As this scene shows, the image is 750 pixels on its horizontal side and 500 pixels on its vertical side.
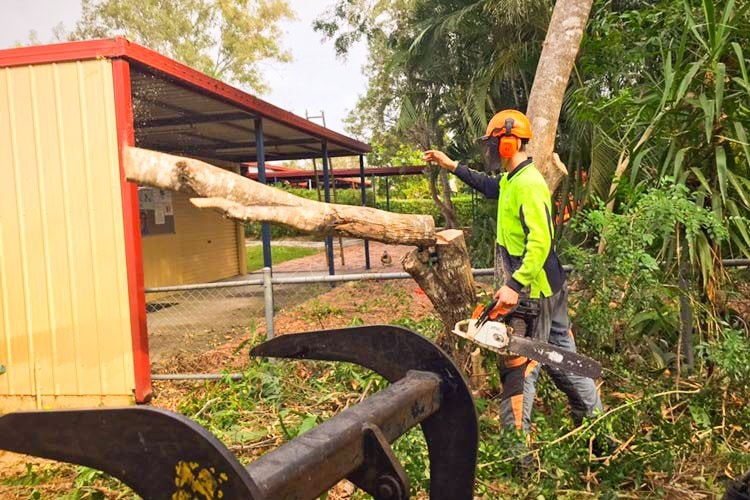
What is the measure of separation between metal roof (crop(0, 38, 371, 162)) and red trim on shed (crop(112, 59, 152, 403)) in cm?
26

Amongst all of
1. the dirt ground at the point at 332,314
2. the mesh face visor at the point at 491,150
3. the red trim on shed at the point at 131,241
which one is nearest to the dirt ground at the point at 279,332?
the dirt ground at the point at 332,314

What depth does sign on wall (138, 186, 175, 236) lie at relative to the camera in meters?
10.7

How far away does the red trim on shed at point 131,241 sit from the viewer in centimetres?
475

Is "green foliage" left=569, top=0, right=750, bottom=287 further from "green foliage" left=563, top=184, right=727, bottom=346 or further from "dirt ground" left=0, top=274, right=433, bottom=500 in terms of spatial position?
"dirt ground" left=0, top=274, right=433, bottom=500

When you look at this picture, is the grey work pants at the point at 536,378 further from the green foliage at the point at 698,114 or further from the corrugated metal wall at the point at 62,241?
the corrugated metal wall at the point at 62,241

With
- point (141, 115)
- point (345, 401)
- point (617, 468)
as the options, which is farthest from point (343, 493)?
point (141, 115)

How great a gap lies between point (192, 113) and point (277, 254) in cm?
1333

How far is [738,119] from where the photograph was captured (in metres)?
3.53

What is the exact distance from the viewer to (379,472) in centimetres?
127

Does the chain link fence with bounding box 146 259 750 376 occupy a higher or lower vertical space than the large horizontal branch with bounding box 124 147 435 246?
lower

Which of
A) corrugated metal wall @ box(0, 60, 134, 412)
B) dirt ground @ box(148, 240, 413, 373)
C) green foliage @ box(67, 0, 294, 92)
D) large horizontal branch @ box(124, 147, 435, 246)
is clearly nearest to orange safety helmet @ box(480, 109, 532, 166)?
large horizontal branch @ box(124, 147, 435, 246)

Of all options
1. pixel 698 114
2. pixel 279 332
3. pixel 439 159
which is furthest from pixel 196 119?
pixel 698 114

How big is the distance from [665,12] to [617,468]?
317cm

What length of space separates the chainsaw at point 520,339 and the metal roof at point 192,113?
3762 millimetres
